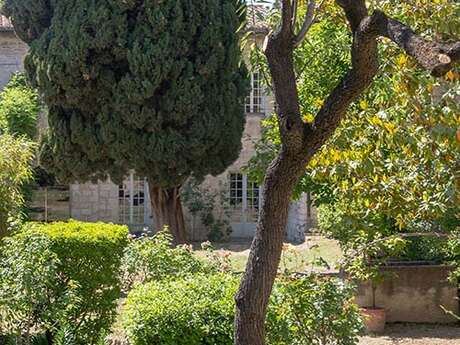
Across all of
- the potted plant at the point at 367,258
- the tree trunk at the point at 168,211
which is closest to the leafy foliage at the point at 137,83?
the tree trunk at the point at 168,211

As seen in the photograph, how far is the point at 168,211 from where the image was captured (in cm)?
2022

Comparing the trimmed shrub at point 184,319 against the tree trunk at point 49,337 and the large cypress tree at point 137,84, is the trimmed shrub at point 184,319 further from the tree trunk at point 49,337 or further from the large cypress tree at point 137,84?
the large cypress tree at point 137,84

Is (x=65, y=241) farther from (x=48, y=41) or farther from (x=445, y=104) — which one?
(x=48, y=41)

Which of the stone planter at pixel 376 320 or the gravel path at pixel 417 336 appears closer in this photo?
the gravel path at pixel 417 336

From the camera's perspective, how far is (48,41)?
18.7m

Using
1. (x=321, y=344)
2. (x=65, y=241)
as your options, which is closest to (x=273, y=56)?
(x=321, y=344)

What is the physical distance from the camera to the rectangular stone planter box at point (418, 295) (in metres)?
11.8

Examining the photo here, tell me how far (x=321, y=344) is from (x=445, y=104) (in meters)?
2.90

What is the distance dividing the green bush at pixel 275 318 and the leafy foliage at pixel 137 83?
11134 millimetres

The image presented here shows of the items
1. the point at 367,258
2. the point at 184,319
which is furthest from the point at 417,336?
the point at 184,319

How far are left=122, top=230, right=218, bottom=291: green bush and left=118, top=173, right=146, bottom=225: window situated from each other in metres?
13.7

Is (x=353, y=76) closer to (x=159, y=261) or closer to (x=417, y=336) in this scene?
(x=159, y=261)

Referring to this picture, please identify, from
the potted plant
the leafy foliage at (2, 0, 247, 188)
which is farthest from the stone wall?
the potted plant

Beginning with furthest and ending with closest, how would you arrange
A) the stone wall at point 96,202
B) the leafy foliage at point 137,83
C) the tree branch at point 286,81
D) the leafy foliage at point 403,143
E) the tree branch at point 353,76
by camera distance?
the stone wall at point 96,202
the leafy foliage at point 137,83
the leafy foliage at point 403,143
the tree branch at point 286,81
the tree branch at point 353,76
